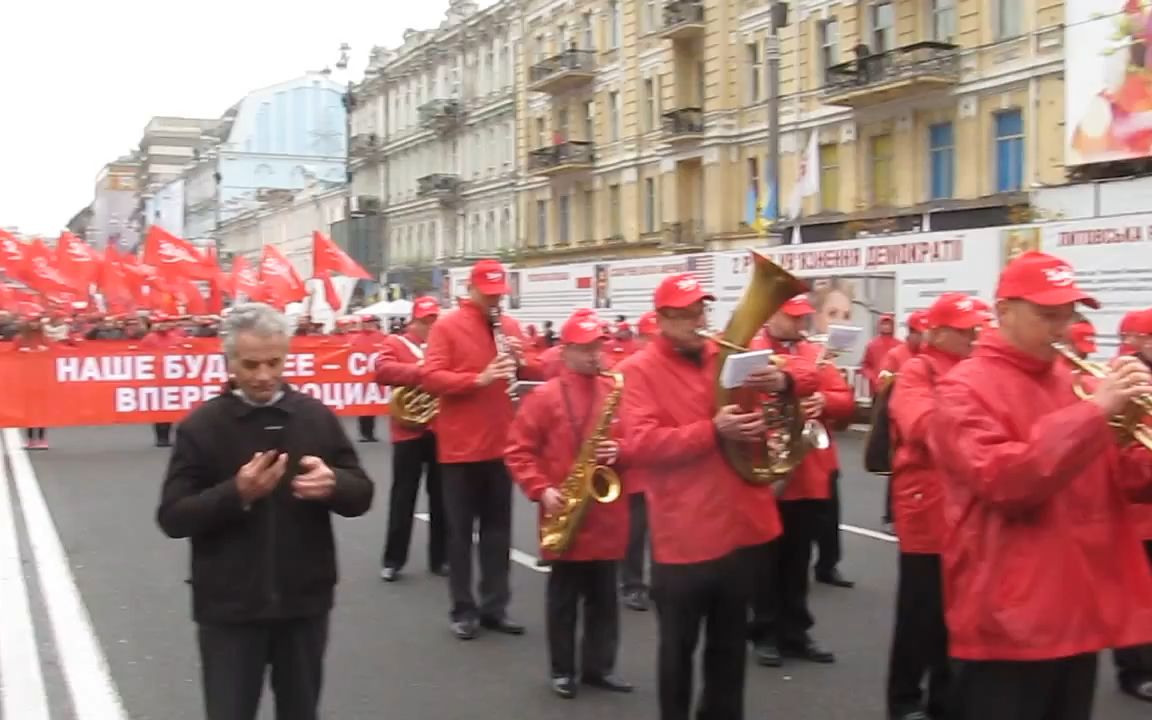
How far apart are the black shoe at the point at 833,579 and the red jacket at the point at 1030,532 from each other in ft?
17.1

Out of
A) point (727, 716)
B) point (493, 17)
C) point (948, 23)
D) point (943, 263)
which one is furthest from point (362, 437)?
point (493, 17)

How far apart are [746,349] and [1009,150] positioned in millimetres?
23890

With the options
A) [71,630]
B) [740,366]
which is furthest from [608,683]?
[71,630]

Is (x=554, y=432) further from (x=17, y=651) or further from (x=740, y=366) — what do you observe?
(x=17, y=651)

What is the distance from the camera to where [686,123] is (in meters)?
37.5

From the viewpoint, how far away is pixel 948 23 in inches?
1112

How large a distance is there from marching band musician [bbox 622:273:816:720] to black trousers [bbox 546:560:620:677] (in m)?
1.34

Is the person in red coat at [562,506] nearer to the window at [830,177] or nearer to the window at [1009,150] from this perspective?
the window at [1009,150]

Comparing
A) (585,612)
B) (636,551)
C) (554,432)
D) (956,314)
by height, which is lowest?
(636,551)

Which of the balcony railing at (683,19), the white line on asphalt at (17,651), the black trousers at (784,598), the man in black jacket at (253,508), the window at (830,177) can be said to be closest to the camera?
the man in black jacket at (253,508)

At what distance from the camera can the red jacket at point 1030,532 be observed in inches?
135

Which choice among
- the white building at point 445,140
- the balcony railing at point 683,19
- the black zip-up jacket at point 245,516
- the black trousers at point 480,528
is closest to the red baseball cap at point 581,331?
the black trousers at point 480,528

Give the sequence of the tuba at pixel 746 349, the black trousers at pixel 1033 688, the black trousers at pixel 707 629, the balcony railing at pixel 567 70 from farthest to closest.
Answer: the balcony railing at pixel 567 70, the black trousers at pixel 707 629, the tuba at pixel 746 349, the black trousers at pixel 1033 688

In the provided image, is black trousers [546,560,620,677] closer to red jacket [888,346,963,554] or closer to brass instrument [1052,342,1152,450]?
red jacket [888,346,963,554]
